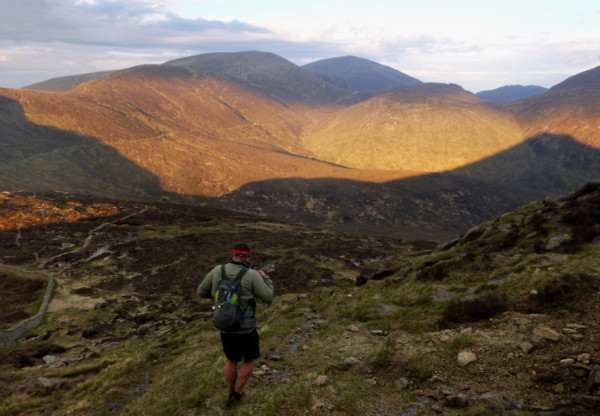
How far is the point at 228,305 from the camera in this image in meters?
7.92

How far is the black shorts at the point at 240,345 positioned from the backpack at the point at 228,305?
423mm

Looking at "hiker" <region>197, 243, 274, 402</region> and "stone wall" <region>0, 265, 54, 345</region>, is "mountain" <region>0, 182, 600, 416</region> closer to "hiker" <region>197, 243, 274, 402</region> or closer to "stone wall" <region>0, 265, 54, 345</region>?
"stone wall" <region>0, 265, 54, 345</region>

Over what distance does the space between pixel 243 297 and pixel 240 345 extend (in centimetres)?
119

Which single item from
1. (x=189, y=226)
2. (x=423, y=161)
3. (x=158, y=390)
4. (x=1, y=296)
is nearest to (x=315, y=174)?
(x=423, y=161)

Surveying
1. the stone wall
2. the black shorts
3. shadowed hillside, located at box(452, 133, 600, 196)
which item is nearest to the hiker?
the black shorts

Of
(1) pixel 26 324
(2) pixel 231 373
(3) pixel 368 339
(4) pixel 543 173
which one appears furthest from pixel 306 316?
(4) pixel 543 173

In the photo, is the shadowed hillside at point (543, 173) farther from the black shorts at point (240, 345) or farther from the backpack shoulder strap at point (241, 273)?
the backpack shoulder strap at point (241, 273)

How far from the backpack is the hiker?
78 mm

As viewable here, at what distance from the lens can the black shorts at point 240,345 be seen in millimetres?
8320

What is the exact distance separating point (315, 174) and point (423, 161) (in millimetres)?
71489

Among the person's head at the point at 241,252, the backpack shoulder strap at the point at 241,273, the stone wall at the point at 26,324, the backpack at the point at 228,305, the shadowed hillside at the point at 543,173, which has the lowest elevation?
the shadowed hillside at the point at 543,173

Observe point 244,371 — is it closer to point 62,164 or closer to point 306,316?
point 306,316

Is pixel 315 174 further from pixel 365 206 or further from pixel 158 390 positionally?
pixel 158 390

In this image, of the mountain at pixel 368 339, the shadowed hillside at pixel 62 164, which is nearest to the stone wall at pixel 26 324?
the mountain at pixel 368 339
